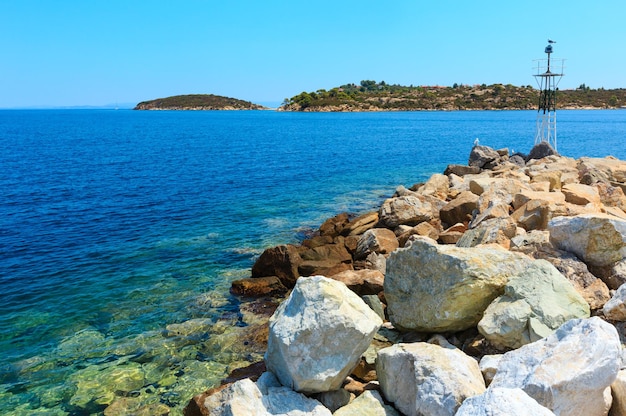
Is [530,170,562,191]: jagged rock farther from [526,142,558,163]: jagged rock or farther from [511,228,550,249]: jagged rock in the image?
[526,142,558,163]: jagged rock

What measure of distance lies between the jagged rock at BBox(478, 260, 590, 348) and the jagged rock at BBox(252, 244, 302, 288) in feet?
27.2

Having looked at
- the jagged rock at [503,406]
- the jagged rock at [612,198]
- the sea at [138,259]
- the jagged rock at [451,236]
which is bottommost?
the sea at [138,259]

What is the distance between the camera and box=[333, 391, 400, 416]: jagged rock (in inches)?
294

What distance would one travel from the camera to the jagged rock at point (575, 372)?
6.05 m

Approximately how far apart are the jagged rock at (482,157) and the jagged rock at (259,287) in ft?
74.5

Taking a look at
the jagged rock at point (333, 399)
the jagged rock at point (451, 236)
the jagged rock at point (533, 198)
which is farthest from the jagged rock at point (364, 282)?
the jagged rock at point (533, 198)

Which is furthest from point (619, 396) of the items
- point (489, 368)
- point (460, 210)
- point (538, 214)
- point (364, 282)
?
point (460, 210)

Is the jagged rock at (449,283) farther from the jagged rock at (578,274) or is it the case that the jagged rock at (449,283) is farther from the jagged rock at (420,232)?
the jagged rock at (420,232)

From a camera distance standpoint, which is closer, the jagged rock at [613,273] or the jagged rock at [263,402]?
the jagged rock at [263,402]

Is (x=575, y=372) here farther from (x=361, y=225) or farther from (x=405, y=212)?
(x=361, y=225)

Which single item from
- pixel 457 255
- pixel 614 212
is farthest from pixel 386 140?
pixel 457 255

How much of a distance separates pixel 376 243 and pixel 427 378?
9.99 meters

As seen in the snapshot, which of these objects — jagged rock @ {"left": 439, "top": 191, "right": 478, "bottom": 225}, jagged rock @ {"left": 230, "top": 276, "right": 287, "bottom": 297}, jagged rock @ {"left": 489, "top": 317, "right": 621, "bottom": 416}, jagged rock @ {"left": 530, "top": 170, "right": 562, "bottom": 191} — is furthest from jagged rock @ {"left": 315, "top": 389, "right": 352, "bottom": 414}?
jagged rock @ {"left": 530, "top": 170, "right": 562, "bottom": 191}

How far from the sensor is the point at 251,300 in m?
15.5
